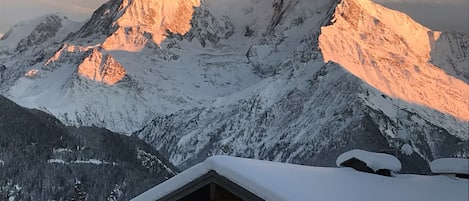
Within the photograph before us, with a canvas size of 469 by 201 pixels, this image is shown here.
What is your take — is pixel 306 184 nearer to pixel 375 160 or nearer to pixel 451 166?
pixel 375 160

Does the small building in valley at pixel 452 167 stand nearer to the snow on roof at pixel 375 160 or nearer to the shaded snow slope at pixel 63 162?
the snow on roof at pixel 375 160

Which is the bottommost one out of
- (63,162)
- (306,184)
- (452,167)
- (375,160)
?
(63,162)

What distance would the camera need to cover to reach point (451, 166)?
13.5m

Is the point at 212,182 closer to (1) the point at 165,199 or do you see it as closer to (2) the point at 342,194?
(1) the point at 165,199

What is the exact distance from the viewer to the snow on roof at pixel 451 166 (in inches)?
527

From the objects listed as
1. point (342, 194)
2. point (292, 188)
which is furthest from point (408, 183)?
point (292, 188)

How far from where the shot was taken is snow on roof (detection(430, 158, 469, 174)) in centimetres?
1339

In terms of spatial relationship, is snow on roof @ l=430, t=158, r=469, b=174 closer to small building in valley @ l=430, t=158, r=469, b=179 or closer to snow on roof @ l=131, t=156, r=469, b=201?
small building in valley @ l=430, t=158, r=469, b=179

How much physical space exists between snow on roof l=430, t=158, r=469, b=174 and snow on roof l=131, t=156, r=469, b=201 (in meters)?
0.52

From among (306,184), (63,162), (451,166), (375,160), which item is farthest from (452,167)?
(63,162)

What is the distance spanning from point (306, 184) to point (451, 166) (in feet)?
14.5

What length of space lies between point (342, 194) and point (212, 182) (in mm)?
1670

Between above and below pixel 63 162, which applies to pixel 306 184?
above

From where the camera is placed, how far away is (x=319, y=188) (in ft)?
32.7
